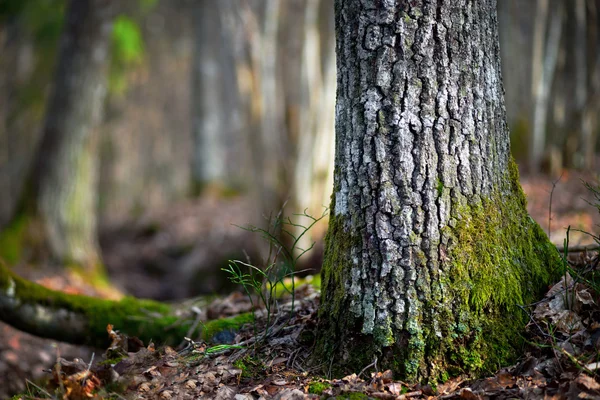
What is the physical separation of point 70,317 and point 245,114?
5767 mm

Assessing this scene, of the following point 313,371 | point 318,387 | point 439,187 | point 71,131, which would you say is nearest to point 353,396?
point 318,387

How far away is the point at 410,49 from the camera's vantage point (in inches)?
97.8

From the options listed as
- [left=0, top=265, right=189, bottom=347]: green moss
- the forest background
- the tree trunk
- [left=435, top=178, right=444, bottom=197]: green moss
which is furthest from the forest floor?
the tree trunk

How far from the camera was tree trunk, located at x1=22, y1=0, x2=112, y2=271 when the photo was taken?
786cm

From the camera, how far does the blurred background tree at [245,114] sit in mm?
8922

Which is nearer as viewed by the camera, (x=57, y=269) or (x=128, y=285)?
(x=57, y=269)

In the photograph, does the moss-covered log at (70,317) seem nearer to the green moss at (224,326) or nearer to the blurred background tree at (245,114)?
the green moss at (224,326)

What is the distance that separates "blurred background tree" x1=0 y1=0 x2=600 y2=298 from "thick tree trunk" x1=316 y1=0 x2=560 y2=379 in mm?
5525

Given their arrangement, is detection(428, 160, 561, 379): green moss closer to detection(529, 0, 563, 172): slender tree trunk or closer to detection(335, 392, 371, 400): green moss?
detection(335, 392, 371, 400): green moss

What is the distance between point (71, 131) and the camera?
313 inches

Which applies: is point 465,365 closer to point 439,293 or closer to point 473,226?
point 439,293

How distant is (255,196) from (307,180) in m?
1.14

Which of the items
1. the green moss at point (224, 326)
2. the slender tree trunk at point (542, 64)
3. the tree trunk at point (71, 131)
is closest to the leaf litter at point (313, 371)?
the green moss at point (224, 326)

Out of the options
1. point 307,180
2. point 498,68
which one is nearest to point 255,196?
point 307,180
